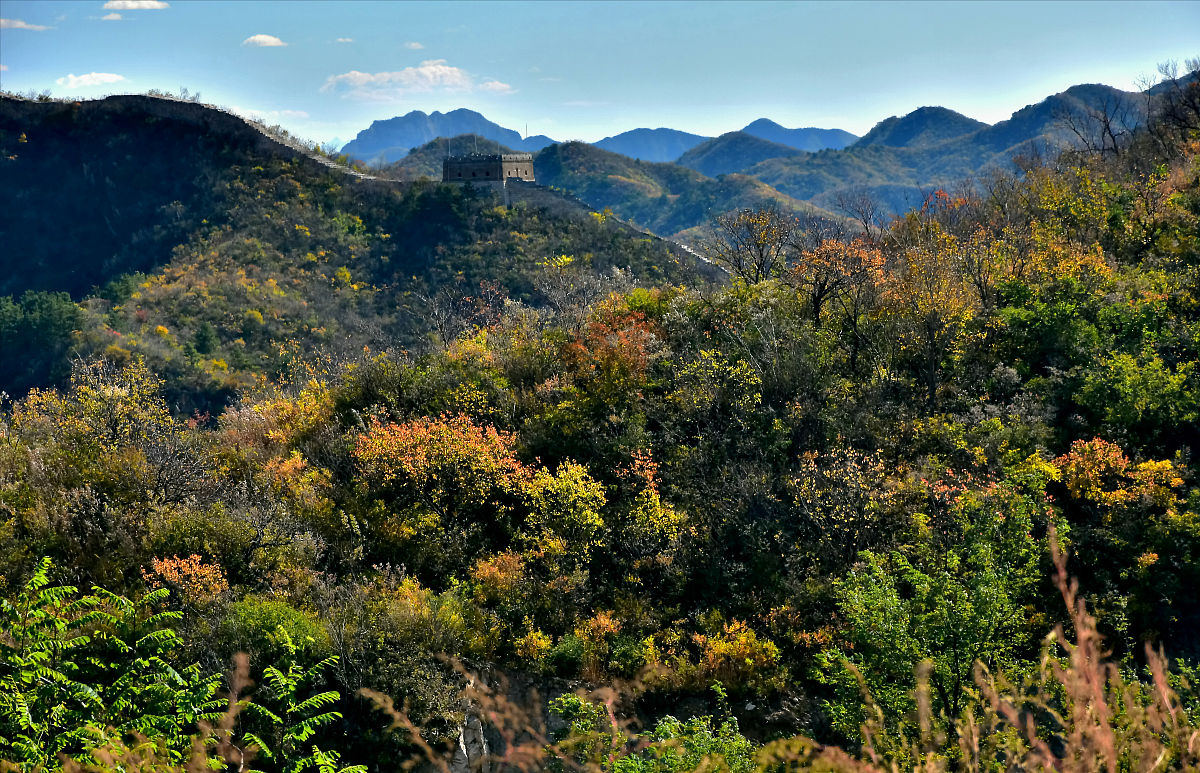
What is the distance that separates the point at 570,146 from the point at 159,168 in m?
85.9

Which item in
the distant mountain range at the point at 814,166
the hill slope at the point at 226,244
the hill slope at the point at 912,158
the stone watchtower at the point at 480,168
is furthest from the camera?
the hill slope at the point at 912,158

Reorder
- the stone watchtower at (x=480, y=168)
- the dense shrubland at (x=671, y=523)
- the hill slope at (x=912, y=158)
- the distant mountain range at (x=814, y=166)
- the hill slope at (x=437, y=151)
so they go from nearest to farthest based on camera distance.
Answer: the dense shrubland at (x=671, y=523)
the stone watchtower at (x=480, y=168)
the hill slope at (x=437, y=151)
the distant mountain range at (x=814, y=166)
the hill slope at (x=912, y=158)

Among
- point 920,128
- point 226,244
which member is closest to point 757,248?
point 226,244

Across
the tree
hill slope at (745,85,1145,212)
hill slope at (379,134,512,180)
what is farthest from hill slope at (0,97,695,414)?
hill slope at (745,85,1145,212)

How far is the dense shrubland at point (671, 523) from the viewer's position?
912 centimetres

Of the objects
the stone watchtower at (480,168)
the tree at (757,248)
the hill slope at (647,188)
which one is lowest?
the tree at (757,248)

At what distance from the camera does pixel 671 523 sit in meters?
14.4

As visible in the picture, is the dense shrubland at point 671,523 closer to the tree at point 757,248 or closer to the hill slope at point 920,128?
the tree at point 757,248

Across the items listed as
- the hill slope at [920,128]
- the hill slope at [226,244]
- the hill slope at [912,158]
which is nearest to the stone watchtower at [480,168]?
the hill slope at [226,244]

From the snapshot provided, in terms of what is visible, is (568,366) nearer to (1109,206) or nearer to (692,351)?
(692,351)

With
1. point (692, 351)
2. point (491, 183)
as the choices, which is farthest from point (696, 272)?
point (692, 351)

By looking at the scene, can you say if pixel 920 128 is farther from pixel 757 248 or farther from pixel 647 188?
pixel 757 248

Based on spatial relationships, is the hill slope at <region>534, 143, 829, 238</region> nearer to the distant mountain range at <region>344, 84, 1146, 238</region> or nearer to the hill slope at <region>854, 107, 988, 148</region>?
the distant mountain range at <region>344, 84, 1146, 238</region>

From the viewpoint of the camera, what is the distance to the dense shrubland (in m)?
9.12
